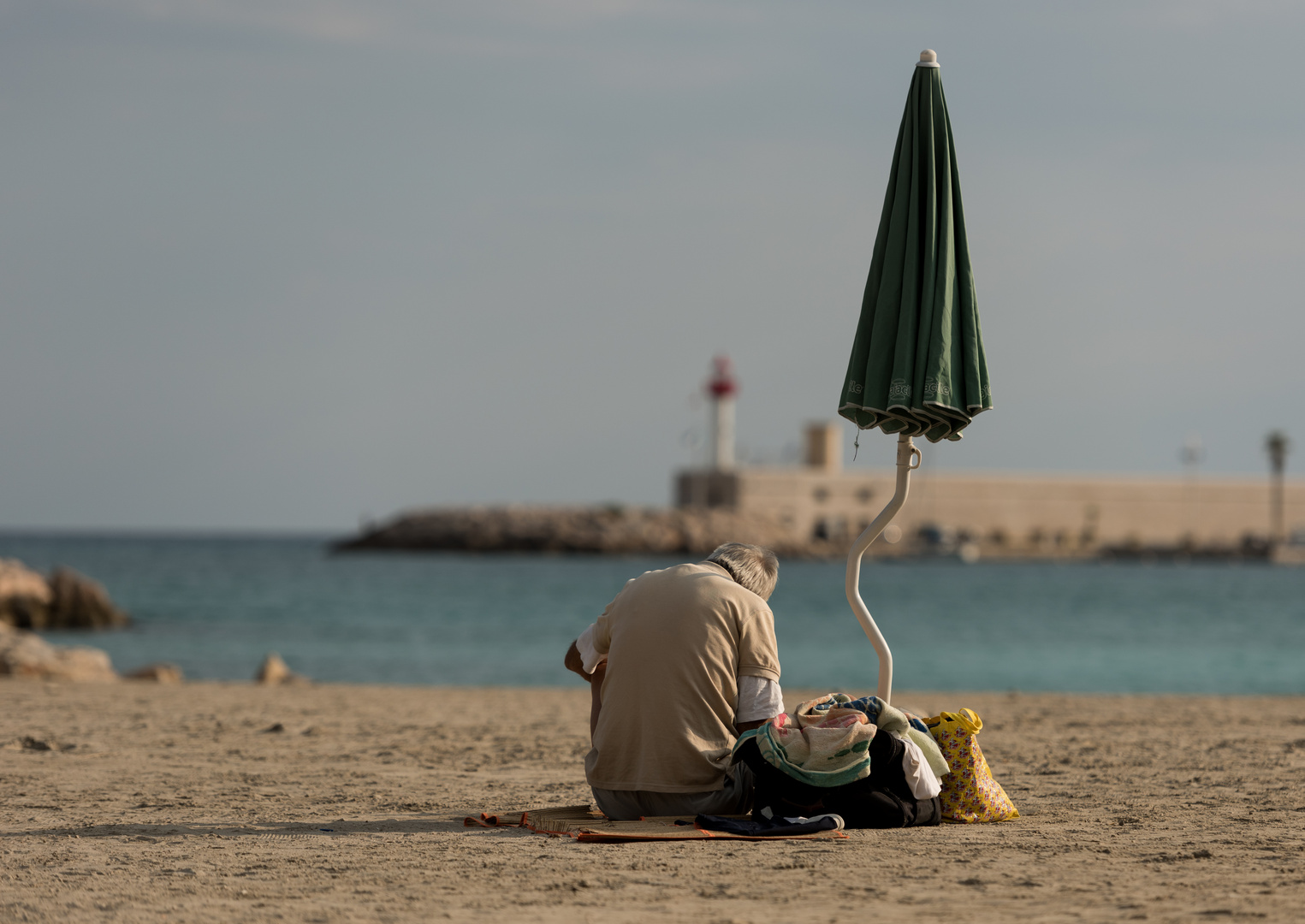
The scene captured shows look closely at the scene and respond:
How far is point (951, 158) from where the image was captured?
5.82 m

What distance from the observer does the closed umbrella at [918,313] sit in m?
5.67

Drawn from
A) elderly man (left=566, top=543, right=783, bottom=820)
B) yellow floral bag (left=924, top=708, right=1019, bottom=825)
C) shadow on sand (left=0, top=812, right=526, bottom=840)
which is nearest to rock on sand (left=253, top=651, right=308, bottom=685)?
shadow on sand (left=0, top=812, right=526, bottom=840)

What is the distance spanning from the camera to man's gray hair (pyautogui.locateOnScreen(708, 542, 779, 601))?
5.43 m

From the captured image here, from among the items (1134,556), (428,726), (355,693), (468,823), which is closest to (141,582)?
(355,693)

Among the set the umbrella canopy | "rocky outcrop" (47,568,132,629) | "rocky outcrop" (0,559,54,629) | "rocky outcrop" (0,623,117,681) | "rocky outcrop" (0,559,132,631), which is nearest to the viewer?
the umbrella canopy

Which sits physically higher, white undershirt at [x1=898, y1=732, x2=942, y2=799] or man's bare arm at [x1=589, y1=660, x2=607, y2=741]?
man's bare arm at [x1=589, y1=660, x2=607, y2=741]

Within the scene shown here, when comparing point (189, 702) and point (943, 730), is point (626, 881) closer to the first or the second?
point (943, 730)

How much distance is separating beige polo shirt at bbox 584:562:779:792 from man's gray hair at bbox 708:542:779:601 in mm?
60

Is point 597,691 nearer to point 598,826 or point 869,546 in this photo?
point 598,826

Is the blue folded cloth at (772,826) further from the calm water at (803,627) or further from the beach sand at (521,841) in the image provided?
the calm water at (803,627)

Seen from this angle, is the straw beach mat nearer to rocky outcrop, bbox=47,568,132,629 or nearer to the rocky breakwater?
rocky outcrop, bbox=47,568,132,629

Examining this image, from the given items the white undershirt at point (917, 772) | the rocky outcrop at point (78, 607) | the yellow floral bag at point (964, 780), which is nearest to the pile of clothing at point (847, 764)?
the white undershirt at point (917, 772)

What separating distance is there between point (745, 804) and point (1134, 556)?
8901 centimetres

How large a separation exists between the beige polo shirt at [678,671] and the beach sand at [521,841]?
1.27 ft
